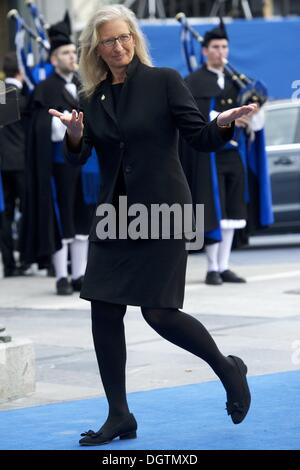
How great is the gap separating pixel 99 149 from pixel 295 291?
540 cm

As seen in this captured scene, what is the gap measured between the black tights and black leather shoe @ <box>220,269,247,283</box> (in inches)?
238

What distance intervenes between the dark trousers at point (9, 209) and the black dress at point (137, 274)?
7657mm

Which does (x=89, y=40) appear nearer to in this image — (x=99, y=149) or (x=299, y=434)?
(x=99, y=149)

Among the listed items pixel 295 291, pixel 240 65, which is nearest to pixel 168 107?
pixel 295 291

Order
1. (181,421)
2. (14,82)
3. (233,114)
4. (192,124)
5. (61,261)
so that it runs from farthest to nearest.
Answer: (14,82), (61,261), (181,421), (192,124), (233,114)

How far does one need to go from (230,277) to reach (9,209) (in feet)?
9.91

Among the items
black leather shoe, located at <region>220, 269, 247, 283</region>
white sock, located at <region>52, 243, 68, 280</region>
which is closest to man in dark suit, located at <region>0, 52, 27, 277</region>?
white sock, located at <region>52, 243, 68, 280</region>

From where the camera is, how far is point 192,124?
530 centimetres

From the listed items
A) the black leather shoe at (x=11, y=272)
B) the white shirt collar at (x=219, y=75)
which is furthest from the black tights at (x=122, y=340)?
the black leather shoe at (x=11, y=272)

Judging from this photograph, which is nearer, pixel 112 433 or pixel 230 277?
pixel 112 433

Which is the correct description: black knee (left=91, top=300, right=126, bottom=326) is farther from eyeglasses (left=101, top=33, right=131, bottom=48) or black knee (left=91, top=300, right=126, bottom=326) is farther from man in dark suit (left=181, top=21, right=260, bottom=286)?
man in dark suit (left=181, top=21, right=260, bottom=286)

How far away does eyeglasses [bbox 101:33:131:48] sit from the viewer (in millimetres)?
5352

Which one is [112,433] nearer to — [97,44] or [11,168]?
[97,44]

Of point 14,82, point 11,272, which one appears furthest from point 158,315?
point 11,272
